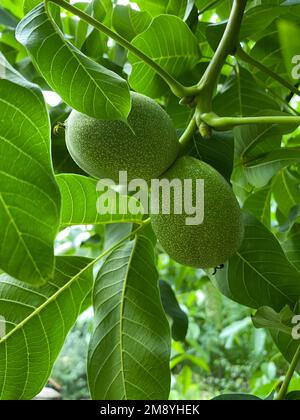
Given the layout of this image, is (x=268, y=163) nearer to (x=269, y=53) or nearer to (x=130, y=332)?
(x=269, y=53)

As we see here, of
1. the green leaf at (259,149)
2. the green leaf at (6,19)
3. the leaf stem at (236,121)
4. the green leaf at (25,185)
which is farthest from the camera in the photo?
the green leaf at (6,19)

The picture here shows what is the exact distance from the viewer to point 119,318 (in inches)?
30.9

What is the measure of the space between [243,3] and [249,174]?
263 mm

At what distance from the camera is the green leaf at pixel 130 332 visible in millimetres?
748

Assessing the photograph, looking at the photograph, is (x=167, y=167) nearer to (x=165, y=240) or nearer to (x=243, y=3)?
(x=165, y=240)

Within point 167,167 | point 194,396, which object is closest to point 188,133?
point 167,167

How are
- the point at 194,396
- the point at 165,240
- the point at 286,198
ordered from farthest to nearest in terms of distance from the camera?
the point at 194,396 → the point at 286,198 → the point at 165,240

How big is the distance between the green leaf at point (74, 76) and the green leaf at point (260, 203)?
48 centimetres

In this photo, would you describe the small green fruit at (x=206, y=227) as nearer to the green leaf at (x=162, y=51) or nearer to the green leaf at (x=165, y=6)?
the green leaf at (x=162, y=51)

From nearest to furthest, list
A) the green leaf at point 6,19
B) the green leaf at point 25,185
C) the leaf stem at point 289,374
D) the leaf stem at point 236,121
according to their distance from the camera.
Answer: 1. the green leaf at point 25,185
2. the leaf stem at point 236,121
3. the leaf stem at point 289,374
4. the green leaf at point 6,19

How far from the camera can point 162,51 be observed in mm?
819

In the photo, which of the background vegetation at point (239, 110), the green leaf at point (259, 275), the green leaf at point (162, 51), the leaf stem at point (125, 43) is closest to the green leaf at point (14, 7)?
the background vegetation at point (239, 110)

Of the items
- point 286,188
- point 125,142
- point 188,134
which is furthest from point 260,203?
point 125,142

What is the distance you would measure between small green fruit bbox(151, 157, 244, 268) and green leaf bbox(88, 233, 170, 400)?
0.11m
